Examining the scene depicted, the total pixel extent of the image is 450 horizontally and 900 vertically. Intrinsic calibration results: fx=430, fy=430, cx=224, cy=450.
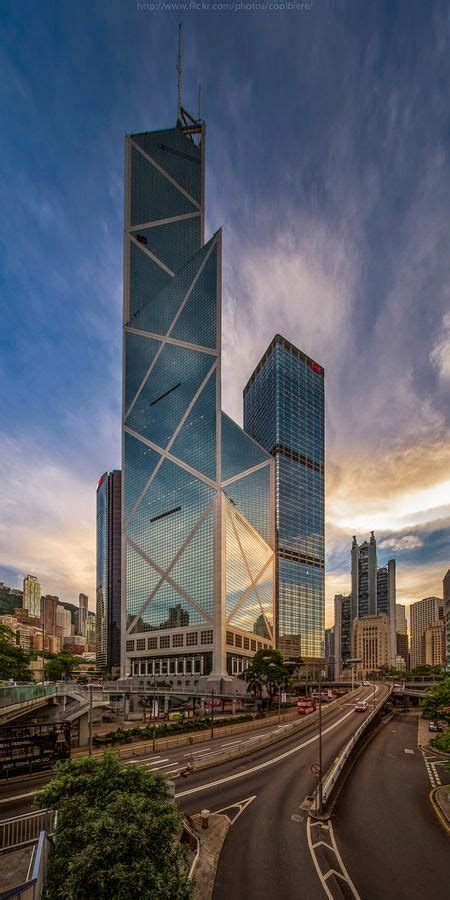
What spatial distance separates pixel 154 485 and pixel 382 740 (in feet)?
368

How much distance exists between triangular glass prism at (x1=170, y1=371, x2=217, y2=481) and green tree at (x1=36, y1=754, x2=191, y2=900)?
121m

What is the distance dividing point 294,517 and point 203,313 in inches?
3567

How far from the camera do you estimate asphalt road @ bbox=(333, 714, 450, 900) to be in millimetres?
19594

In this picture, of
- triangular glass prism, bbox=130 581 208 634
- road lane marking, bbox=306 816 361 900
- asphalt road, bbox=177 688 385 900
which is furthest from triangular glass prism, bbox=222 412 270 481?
road lane marking, bbox=306 816 361 900

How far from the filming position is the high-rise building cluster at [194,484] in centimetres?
13338

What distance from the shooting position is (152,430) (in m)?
162

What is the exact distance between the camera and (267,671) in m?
85.6

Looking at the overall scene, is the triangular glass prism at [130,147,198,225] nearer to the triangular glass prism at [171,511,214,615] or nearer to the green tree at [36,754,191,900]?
the triangular glass prism at [171,511,214,615]

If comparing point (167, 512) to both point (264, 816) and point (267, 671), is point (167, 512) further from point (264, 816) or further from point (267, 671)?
point (264, 816)

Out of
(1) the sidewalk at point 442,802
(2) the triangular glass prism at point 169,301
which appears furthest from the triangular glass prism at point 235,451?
(1) the sidewalk at point 442,802

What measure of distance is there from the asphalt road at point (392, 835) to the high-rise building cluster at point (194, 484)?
74560 millimetres

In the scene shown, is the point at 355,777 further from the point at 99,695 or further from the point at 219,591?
the point at 219,591

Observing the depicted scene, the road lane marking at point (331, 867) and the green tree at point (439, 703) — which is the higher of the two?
the road lane marking at point (331, 867)

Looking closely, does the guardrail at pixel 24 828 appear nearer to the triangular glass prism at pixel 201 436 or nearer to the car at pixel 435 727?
the car at pixel 435 727
